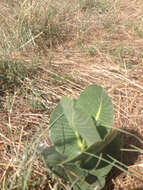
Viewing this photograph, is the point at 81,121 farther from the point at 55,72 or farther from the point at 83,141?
the point at 55,72

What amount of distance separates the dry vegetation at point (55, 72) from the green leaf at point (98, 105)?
0.16 metres

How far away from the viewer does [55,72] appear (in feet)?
5.03

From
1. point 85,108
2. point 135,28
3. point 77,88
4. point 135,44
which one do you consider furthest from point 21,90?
point 135,28

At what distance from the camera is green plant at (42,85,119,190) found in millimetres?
820

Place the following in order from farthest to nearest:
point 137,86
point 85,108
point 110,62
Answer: point 110,62 → point 137,86 → point 85,108

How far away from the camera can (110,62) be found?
1.64 meters

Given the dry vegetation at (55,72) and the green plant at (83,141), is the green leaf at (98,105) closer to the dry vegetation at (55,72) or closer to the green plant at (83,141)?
the green plant at (83,141)

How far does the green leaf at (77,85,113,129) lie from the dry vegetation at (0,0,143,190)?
16cm

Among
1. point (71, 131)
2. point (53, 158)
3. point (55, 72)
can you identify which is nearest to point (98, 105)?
point (71, 131)

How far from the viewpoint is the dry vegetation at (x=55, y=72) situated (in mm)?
993

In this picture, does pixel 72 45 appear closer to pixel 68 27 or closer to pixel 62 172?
pixel 68 27

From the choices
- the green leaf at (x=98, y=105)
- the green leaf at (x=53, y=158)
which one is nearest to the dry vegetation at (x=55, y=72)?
the green leaf at (x=53, y=158)

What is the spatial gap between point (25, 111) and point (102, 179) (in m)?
0.54

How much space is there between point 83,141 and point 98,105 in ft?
0.43
